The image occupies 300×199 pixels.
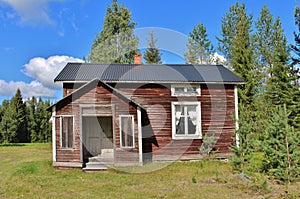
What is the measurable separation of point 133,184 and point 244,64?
17.0 meters

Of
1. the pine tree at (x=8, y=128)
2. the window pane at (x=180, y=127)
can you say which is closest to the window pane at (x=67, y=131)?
the window pane at (x=180, y=127)

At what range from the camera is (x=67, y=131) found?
11.7 metres

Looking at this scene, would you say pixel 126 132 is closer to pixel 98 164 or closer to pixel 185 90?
pixel 98 164

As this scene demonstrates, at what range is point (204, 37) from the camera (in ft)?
98.6

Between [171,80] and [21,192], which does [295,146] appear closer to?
[171,80]

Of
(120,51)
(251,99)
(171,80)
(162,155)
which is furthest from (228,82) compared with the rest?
(120,51)

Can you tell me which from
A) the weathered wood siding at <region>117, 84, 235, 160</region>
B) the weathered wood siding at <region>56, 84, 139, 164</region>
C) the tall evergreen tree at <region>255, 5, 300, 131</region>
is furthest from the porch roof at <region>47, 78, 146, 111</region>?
the tall evergreen tree at <region>255, 5, 300, 131</region>

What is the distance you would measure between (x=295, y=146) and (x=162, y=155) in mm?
6299

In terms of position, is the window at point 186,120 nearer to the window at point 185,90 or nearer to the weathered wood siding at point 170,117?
the weathered wood siding at point 170,117

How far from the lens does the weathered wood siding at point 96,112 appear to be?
455 inches

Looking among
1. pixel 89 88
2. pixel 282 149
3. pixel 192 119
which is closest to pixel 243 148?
pixel 282 149

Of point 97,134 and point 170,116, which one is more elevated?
point 170,116

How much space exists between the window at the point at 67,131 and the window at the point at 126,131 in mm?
2078

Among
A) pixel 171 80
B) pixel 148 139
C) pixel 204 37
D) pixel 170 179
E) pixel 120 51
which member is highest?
pixel 204 37
